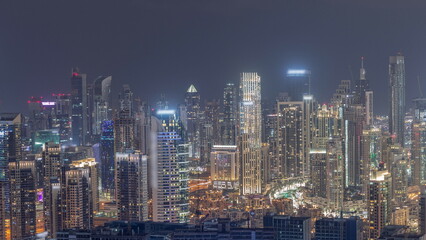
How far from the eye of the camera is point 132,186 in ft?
41.2

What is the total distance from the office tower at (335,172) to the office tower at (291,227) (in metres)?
3.94

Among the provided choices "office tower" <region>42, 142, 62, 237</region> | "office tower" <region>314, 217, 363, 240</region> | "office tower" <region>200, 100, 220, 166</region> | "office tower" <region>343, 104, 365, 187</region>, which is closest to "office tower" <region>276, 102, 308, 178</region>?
"office tower" <region>343, 104, 365, 187</region>

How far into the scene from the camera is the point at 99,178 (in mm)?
12773

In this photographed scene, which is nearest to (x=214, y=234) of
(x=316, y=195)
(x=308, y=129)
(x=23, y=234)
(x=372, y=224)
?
(x=372, y=224)

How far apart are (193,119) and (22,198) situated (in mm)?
5084

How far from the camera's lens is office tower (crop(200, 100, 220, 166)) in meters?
16.1

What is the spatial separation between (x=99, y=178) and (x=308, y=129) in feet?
19.2

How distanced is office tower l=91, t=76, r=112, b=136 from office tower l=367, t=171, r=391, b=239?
459 cm

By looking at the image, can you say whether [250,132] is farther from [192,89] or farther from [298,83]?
[192,89]

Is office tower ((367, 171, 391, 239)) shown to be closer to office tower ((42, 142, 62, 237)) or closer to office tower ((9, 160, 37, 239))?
office tower ((42, 142, 62, 237))

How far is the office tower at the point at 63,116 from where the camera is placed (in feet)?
48.0

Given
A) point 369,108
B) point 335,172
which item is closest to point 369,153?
point 335,172

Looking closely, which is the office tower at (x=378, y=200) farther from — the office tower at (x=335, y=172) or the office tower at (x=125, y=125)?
the office tower at (x=125, y=125)

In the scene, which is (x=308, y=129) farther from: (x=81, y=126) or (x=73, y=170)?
(x=73, y=170)
